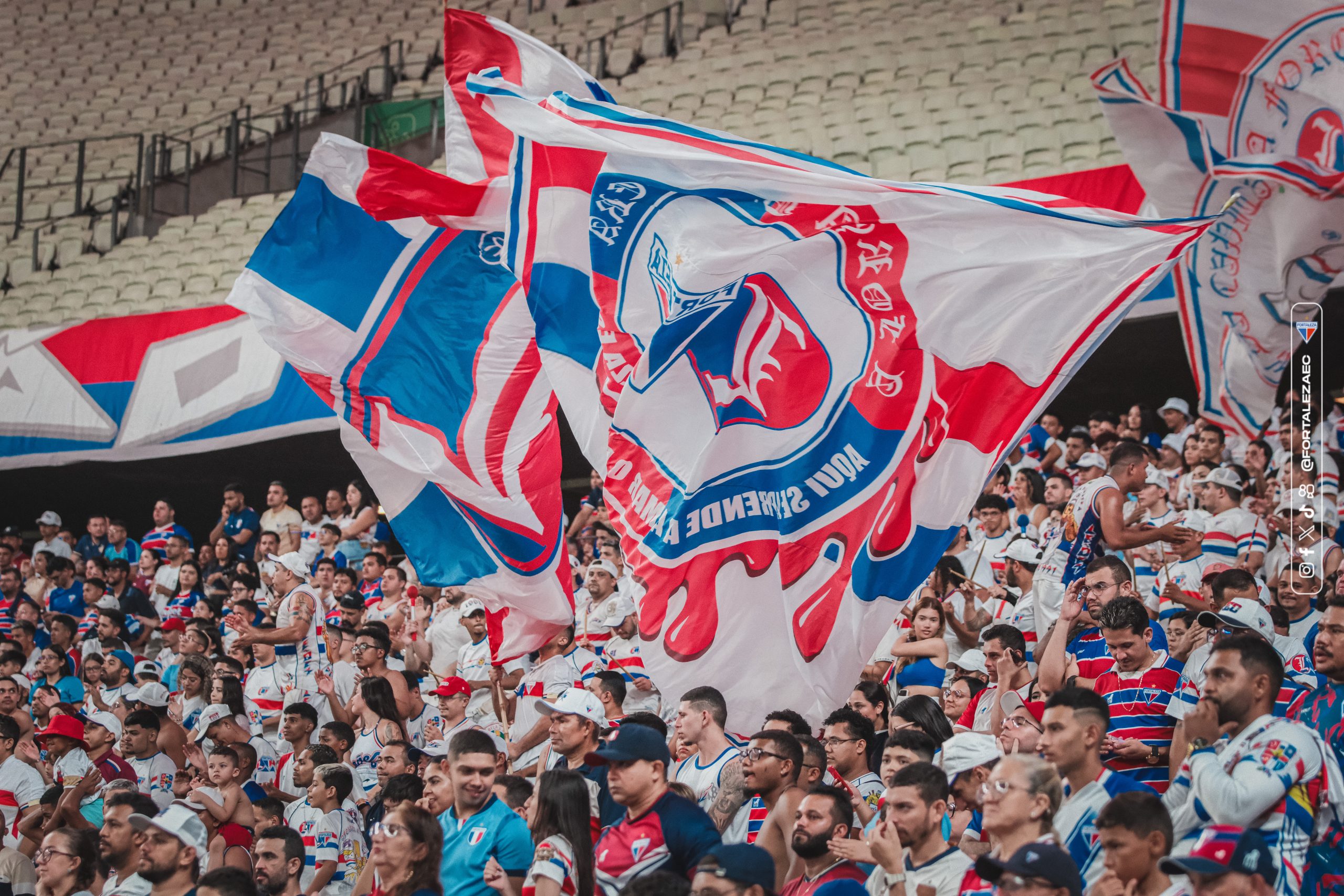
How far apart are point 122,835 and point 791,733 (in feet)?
9.59

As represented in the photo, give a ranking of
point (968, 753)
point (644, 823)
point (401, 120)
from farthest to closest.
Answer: point (401, 120), point (968, 753), point (644, 823)

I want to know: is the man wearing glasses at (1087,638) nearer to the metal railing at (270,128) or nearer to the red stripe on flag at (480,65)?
the red stripe on flag at (480,65)

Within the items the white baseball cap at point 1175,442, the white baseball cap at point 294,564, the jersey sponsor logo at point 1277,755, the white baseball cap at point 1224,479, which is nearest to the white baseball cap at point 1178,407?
the white baseball cap at point 1175,442

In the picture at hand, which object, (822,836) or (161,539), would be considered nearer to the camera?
(822,836)

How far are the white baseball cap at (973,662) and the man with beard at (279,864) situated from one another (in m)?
3.26

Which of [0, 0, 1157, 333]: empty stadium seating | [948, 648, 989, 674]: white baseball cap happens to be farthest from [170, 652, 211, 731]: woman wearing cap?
[0, 0, 1157, 333]: empty stadium seating

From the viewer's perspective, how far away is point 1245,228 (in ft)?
23.7

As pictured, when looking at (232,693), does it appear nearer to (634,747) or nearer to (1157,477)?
(634,747)

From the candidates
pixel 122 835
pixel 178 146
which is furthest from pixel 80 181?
pixel 122 835

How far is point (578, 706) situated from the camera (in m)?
5.84

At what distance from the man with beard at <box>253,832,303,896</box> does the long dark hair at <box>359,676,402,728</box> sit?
69.8 inches

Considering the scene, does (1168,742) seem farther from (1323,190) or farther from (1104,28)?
(1104,28)

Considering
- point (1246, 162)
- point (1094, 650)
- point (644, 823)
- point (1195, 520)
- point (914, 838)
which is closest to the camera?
point (914, 838)

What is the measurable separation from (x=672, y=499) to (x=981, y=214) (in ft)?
5.66
